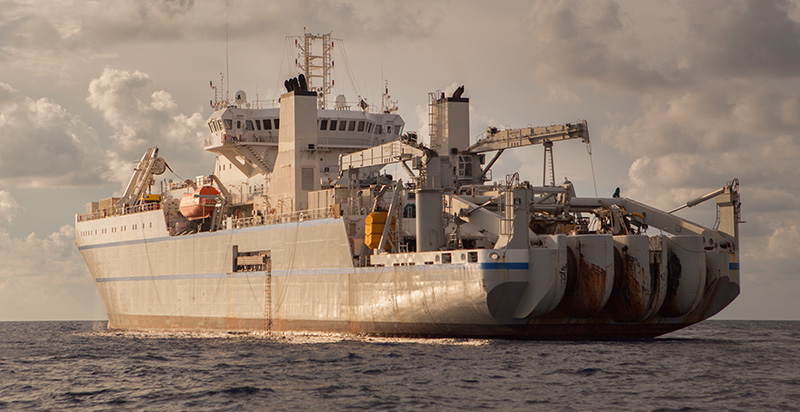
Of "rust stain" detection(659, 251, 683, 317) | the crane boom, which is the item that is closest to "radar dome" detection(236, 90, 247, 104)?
the crane boom

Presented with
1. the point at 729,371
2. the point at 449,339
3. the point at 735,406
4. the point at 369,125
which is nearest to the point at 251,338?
the point at 449,339

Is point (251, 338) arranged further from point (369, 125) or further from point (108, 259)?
point (108, 259)

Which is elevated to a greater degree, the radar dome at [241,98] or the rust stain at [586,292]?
the radar dome at [241,98]

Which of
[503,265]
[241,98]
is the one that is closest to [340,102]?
[241,98]

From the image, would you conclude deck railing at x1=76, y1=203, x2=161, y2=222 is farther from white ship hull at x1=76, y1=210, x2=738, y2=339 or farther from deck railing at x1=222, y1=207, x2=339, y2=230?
deck railing at x1=222, y1=207, x2=339, y2=230

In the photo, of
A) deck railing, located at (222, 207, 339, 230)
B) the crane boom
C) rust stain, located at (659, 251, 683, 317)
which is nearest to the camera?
rust stain, located at (659, 251, 683, 317)

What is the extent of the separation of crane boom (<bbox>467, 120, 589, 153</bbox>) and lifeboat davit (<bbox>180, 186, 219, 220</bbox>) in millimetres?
14112

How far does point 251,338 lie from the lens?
1583 inches

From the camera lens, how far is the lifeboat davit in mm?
47625

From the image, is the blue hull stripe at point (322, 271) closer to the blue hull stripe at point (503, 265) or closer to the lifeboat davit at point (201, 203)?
the blue hull stripe at point (503, 265)

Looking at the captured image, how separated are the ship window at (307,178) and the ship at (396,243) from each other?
7cm

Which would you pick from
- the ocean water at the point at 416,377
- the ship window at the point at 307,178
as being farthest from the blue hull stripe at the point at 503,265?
the ship window at the point at 307,178

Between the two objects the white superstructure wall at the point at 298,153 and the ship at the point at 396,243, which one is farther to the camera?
the white superstructure wall at the point at 298,153

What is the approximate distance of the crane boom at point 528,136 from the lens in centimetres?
3672
